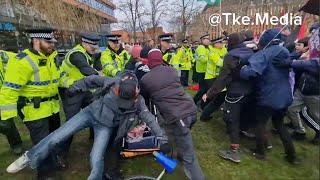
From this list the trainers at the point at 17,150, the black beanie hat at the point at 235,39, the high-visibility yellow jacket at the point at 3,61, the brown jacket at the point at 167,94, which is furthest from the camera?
the high-visibility yellow jacket at the point at 3,61

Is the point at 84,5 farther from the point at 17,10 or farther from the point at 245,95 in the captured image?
the point at 245,95

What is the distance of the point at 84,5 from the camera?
1421 cm

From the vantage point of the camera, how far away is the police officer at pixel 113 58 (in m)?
4.77

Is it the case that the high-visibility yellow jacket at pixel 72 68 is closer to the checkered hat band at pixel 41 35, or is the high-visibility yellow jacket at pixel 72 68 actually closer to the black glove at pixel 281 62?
the checkered hat band at pixel 41 35

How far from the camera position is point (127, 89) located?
9.02ft

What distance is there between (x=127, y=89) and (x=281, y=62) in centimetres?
198

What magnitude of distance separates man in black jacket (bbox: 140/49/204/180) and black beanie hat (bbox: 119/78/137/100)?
35cm

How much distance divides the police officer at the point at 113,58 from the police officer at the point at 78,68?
77 centimetres

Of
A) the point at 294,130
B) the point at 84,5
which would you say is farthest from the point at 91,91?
the point at 84,5

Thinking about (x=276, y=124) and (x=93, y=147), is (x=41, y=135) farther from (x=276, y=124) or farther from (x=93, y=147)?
(x=276, y=124)

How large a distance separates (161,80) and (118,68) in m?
2.04

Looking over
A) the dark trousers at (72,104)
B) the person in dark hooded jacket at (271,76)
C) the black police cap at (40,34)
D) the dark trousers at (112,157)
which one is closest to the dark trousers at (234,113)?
the person in dark hooded jacket at (271,76)

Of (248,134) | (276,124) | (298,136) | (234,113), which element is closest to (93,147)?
(234,113)

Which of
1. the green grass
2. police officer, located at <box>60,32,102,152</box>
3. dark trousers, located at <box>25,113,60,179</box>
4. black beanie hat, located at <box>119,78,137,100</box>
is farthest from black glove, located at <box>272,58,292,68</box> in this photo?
dark trousers, located at <box>25,113,60,179</box>
